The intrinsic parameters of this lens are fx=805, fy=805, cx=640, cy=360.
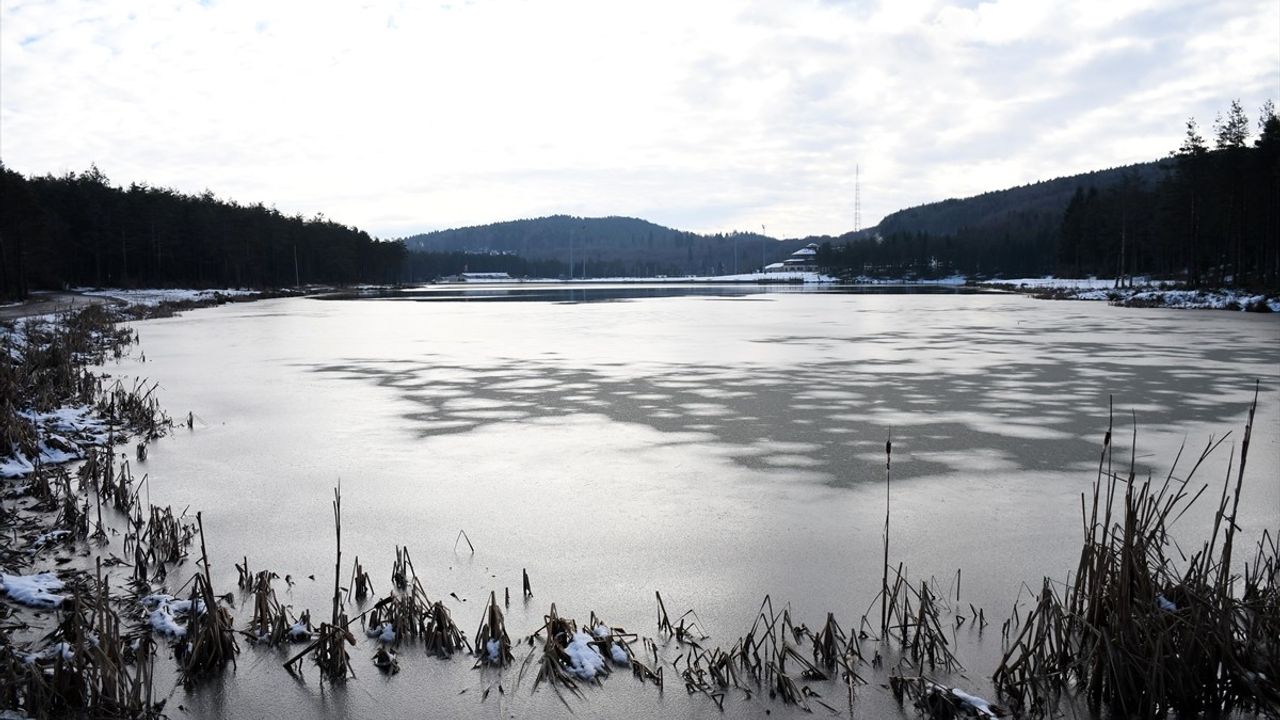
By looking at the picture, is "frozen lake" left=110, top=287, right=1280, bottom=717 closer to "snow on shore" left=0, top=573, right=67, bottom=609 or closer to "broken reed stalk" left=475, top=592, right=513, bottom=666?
"broken reed stalk" left=475, top=592, right=513, bottom=666

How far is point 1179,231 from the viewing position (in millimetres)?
68938

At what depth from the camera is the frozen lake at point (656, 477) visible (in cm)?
521

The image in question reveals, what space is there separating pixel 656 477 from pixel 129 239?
7983 centimetres

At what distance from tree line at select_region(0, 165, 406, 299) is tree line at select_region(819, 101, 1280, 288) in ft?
241

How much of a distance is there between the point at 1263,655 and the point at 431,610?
4501 millimetres

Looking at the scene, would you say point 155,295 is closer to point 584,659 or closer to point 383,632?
point 383,632

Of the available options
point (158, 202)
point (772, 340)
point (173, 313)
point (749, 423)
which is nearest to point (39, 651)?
point (749, 423)

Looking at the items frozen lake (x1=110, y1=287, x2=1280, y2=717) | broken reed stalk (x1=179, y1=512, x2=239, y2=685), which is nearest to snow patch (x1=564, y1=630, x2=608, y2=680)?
frozen lake (x1=110, y1=287, x2=1280, y2=717)

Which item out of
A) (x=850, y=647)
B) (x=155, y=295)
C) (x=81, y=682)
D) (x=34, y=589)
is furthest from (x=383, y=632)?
(x=155, y=295)

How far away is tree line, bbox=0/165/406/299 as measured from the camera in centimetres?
4862

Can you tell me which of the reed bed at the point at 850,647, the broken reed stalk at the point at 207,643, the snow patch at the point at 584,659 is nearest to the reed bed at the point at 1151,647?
the reed bed at the point at 850,647

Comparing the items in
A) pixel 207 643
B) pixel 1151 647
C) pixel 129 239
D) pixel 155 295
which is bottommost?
pixel 207 643

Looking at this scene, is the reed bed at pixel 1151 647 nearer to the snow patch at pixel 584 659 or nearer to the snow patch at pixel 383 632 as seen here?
the snow patch at pixel 584 659

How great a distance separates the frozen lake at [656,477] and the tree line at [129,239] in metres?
39.5
